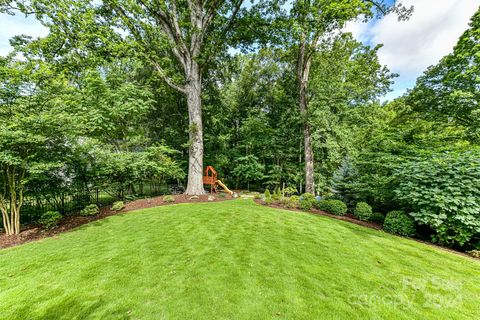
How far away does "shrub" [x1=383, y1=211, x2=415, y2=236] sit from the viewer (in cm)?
543

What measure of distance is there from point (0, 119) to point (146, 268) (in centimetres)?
532

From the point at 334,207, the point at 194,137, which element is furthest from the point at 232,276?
the point at 194,137

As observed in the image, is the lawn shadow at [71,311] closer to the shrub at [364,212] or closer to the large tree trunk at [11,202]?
the large tree trunk at [11,202]

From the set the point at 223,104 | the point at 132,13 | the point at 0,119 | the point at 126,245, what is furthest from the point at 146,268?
the point at 223,104

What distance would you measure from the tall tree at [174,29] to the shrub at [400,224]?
775cm

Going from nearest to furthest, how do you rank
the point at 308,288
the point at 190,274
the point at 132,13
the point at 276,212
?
1. the point at 308,288
2. the point at 190,274
3. the point at 276,212
4. the point at 132,13

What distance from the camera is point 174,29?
30.6 feet

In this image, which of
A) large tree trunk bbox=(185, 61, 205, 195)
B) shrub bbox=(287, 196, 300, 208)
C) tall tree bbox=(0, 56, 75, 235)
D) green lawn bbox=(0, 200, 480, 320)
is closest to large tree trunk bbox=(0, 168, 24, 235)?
tall tree bbox=(0, 56, 75, 235)

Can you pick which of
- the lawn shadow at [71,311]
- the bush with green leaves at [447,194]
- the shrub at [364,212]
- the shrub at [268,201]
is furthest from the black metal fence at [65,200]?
the bush with green leaves at [447,194]

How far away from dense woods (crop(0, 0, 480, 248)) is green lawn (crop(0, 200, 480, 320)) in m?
2.10

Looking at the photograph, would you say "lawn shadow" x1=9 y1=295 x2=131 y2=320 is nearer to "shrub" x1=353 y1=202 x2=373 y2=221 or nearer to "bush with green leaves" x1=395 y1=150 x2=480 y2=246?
"bush with green leaves" x1=395 y1=150 x2=480 y2=246

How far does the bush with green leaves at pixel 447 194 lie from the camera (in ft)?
14.7

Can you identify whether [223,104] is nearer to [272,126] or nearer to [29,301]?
[272,126]

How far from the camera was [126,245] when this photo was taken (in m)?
4.19
